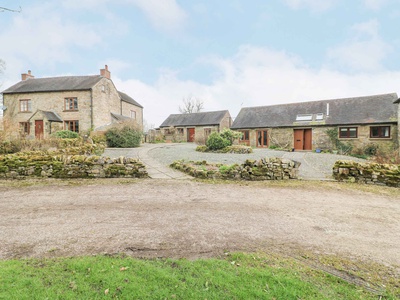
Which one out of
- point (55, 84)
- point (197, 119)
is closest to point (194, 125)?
point (197, 119)

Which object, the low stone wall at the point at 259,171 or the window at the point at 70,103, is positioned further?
the window at the point at 70,103

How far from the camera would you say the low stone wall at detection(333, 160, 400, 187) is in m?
7.57

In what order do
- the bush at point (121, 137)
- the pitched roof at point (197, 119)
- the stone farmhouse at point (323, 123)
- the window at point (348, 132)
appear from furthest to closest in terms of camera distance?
the pitched roof at point (197, 119), the bush at point (121, 137), the window at point (348, 132), the stone farmhouse at point (323, 123)

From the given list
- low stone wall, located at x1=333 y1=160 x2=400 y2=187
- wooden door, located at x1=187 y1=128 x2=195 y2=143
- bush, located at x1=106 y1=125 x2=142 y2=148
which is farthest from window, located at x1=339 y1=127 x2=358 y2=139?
bush, located at x1=106 y1=125 x2=142 y2=148

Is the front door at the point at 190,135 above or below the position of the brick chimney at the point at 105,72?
below

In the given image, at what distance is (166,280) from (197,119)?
33000 mm

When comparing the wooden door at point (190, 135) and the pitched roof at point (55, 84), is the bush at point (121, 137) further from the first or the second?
the wooden door at point (190, 135)

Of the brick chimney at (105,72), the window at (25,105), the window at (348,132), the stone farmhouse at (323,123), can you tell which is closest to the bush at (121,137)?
the brick chimney at (105,72)

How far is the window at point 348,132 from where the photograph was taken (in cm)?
2008

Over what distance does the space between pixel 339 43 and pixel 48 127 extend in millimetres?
29340

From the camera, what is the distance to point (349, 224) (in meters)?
4.38

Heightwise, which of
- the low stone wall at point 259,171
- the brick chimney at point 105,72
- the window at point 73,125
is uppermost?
the brick chimney at point 105,72

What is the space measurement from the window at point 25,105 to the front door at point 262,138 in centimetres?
2910

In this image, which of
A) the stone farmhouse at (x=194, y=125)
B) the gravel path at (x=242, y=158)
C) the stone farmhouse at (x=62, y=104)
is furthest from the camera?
the stone farmhouse at (x=194, y=125)
